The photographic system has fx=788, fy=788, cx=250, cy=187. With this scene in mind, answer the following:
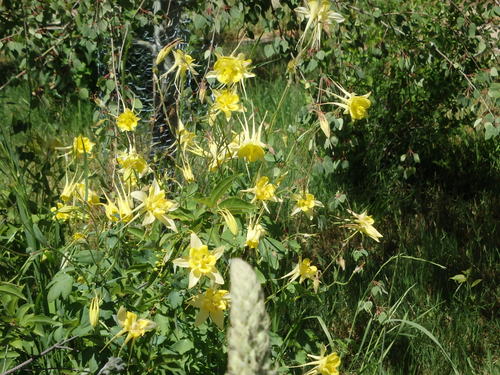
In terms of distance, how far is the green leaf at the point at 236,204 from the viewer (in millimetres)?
1854

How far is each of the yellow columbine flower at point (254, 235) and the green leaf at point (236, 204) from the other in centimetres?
7

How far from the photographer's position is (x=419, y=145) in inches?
147

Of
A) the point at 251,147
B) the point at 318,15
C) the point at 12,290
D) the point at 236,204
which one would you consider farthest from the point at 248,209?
the point at 12,290

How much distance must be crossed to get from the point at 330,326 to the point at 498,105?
952 millimetres

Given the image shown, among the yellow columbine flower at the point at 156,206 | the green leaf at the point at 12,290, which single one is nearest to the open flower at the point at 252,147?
the yellow columbine flower at the point at 156,206

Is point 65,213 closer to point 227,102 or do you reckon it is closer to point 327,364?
point 227,102

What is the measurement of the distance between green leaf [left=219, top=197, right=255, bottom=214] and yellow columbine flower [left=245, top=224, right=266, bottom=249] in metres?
0.07

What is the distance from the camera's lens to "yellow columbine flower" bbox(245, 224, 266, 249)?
1904 millimetres

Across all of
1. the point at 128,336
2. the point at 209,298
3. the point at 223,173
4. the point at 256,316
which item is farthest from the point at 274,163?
the point at 256,316

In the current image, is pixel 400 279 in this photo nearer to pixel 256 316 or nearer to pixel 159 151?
pixel 159 151

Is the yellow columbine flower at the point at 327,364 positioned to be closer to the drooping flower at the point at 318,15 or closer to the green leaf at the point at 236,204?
the green leaf at the point at 236,204

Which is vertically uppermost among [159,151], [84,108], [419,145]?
[159,151]

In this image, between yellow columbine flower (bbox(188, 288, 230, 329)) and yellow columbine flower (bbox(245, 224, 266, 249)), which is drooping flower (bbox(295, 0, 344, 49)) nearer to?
yellow columbine flower (bbox(245, 224, 266, 249))

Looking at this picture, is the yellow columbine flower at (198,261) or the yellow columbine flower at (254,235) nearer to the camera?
the yellow columbine flower at (198,261)
